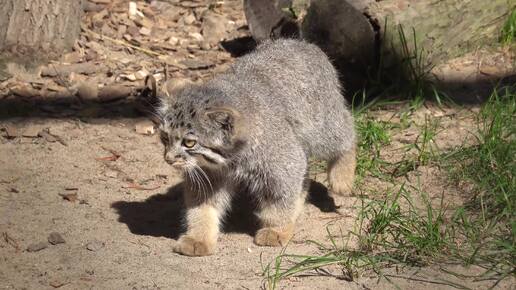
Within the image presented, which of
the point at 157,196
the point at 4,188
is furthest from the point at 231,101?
the point at 4,188

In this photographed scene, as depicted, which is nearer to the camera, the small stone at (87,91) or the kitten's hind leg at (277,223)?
the kitten's hind leg at (277,223)

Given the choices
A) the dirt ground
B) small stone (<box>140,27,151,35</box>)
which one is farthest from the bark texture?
small stone (<box>140,27,151,35</box>)

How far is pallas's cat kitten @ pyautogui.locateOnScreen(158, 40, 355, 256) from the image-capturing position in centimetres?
541

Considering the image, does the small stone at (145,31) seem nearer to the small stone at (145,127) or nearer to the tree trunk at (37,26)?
the tree trunk at (37,26)

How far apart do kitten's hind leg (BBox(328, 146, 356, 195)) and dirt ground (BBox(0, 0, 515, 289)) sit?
0.36 ft

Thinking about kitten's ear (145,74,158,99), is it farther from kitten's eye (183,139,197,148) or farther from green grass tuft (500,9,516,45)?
green grass tuft (500,9,516,45)

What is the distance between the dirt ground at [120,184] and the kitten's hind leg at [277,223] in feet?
0.26

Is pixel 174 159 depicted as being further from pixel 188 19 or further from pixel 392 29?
pixel 188 19

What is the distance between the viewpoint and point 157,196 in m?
6.61

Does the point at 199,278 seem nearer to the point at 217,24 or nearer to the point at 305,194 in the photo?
the point at 305,194

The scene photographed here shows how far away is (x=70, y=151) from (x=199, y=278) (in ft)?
7.48

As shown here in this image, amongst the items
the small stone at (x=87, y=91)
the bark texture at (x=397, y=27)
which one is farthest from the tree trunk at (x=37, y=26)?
the bark texture at (x=397, y=27)

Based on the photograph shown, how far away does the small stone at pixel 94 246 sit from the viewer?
5.54 meters

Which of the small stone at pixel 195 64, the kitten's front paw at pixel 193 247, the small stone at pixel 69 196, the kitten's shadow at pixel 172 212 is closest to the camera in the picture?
the kitten's front paw at pixel 193 247
